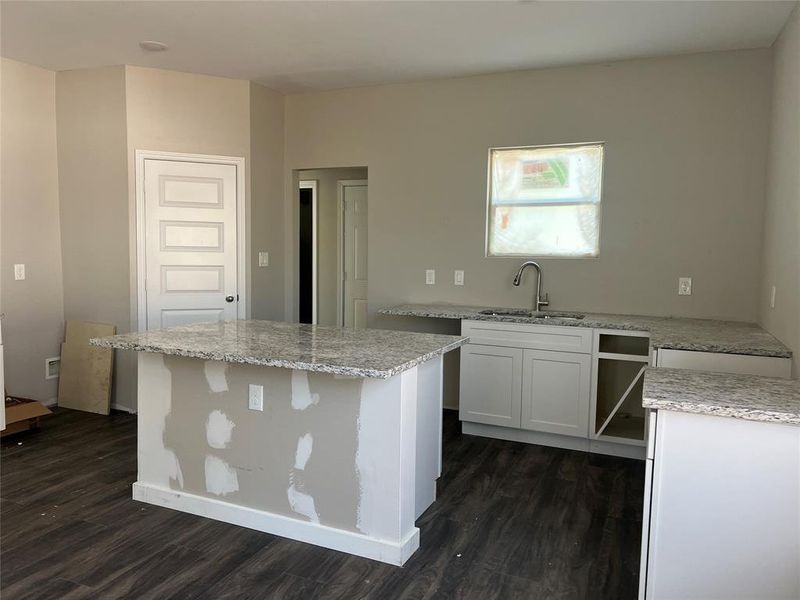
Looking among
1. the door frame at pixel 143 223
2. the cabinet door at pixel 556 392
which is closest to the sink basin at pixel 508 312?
the cabinet door at pixel 556 392

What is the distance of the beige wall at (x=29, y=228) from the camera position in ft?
13.9

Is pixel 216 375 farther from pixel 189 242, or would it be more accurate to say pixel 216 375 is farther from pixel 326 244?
pixel 326 244

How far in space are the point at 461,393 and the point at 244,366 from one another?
1.86 m

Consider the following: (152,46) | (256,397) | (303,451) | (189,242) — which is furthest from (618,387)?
(152,46)

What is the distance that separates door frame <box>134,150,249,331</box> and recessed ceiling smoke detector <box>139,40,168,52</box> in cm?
77

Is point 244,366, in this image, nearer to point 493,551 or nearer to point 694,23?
point 493,551

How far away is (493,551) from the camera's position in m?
2.55

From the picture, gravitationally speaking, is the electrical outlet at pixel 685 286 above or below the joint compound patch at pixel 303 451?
above

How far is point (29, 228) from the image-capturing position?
4.42 meters

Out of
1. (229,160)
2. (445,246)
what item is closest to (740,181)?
(445,246)

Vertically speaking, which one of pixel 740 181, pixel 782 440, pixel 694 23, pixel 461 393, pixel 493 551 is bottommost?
pixel 493 551

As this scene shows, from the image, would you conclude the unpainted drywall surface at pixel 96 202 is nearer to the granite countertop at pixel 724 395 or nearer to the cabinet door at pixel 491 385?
the cabinet door at pixel 491 385

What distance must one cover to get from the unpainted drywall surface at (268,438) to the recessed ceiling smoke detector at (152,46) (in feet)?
7.22

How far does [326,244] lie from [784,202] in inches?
172
